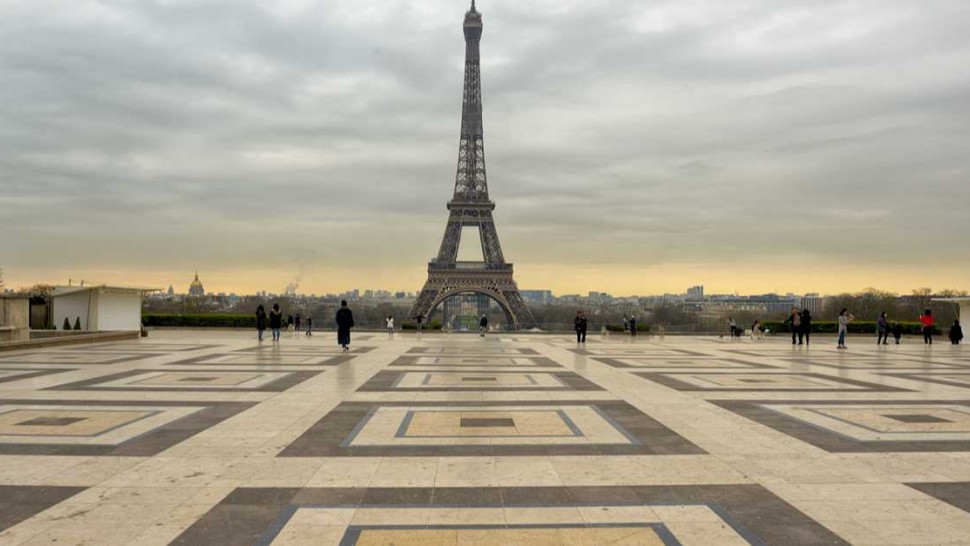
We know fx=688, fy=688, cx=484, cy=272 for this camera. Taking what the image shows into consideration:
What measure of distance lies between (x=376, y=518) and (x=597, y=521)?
62.4 inches

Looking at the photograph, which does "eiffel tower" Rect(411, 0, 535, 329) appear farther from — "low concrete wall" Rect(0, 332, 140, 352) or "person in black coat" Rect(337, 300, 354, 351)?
"person in black coat" Rect(337, 300, 354, 351)

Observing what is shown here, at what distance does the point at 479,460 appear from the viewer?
21.9 feet

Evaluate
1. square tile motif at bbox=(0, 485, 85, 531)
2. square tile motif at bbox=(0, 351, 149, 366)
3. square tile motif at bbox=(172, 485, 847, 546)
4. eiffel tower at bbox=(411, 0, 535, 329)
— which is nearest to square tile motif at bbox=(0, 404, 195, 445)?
square tile motif at bbox=(0, 485, 85, 531)

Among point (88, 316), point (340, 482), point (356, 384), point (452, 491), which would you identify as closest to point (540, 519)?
point (452, 491)

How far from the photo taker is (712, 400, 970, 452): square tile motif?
748 cm

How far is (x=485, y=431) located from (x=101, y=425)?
15.0 ft

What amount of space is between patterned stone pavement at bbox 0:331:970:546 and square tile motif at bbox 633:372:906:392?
0.48ft

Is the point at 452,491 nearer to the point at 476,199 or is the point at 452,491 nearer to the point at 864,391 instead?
the point at 864,391

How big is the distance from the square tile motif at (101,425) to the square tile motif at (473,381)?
3.02 meters

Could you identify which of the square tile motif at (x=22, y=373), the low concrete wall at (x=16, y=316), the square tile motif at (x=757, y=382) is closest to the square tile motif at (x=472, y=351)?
the square tile motif at (x=757, y=382)

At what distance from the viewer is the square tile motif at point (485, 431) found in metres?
7.09

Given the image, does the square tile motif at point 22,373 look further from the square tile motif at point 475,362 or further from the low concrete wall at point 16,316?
the low concrete wall at point 16,316

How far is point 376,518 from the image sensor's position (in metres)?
4.94

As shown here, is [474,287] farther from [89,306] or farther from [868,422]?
[868,422]
